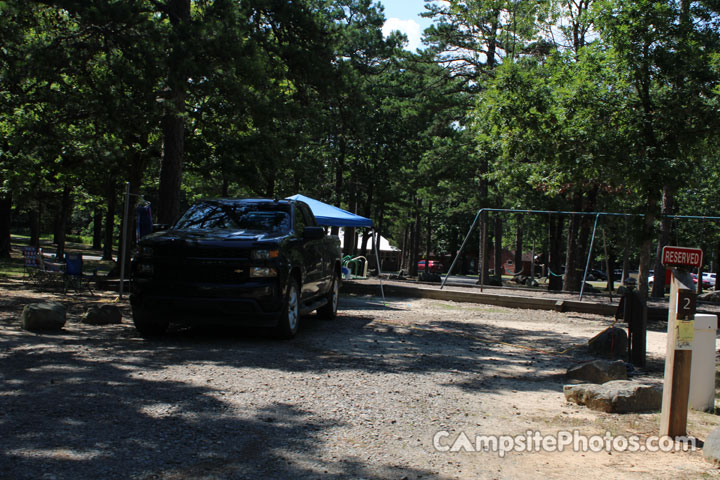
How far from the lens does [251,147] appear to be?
17609mm

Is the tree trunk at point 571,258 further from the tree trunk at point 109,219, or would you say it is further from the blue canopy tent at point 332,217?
the tree trunk at point 109,219

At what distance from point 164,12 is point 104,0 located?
2.61 m

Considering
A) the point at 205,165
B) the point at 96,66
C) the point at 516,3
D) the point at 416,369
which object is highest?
the point at 516,3

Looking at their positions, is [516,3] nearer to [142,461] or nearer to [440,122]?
[440,122]

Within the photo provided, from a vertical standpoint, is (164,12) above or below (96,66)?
above

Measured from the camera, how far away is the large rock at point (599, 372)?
6.84 m

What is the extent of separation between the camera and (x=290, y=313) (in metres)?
8.42

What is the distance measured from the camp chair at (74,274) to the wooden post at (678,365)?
12543 mm

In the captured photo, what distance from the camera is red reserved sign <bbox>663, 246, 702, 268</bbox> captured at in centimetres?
514

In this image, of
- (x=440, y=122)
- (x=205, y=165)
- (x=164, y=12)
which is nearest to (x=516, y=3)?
(x=440, y=122)

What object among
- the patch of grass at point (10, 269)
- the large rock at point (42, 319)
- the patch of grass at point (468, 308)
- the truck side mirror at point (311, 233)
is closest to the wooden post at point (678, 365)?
the truck side mirror at point (311, 233)

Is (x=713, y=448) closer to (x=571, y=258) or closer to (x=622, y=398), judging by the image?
(x=622, y=398)

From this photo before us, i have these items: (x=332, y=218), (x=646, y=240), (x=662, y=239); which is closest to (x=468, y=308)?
(x=646, y=240)

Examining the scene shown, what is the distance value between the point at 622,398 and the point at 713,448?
127 cm
